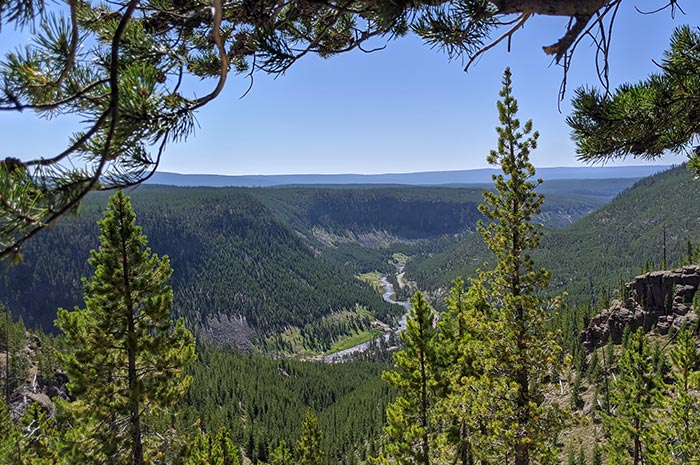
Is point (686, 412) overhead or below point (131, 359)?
below

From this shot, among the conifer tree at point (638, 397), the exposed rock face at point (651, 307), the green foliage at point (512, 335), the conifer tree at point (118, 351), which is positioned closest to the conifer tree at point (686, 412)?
the conifer tree at point (638, 397)

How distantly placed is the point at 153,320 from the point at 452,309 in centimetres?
1078

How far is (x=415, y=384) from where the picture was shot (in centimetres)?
1539

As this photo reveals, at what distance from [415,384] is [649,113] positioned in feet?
42.2

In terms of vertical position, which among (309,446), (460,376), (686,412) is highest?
(460,376)

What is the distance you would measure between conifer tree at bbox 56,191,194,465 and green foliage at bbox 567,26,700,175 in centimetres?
1055

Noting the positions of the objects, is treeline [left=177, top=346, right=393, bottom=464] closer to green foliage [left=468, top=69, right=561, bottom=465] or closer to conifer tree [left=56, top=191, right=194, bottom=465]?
conifer tree [left=56, top=191, right=194, bottom=465]

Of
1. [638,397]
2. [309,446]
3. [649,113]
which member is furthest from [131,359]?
[638,397]

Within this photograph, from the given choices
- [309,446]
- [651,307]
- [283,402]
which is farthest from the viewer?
[283,402]

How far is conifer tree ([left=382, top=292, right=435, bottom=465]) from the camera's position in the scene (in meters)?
15.2

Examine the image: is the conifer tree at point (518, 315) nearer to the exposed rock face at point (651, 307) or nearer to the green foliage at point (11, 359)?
the exposed rock face at point (651, 307)

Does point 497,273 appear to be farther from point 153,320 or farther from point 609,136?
point 153,320

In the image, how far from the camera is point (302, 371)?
126062 millimetres

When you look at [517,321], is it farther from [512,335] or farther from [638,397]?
[638,397]
